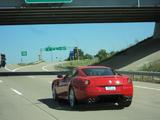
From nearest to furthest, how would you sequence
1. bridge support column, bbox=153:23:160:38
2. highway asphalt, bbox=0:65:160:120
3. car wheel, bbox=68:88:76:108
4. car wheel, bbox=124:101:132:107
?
highway asphalt, bbox=0:65:160:120, car wheel, bbox=124:101:132:107, car wheel, bbox=68:88:76:108, bridge support column, bbox=153:23:160:38

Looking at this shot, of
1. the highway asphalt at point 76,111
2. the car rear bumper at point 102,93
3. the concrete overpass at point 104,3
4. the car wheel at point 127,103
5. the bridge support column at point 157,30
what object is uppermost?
the concrete overpass at point 104,3

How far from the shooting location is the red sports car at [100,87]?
15.0m

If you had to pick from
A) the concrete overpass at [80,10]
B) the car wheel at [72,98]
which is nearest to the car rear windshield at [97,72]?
the car wheel at [72,98]

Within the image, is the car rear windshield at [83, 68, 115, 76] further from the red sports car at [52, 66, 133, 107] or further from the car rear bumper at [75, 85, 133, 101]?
the car rear bumper at [75, 85, 133, 101]

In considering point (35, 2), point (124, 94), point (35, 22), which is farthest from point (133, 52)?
point (124, 94)

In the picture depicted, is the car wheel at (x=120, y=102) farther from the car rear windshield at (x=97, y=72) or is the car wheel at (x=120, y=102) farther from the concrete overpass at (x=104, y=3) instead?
the concrete overpass at (x=104, y=3)

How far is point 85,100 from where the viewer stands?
597 inches

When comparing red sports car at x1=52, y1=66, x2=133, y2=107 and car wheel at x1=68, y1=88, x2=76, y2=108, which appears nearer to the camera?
red sports car at x1=52, y1=66, x2=133, y2=107

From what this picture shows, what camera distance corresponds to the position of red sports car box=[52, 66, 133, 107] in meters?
15.0

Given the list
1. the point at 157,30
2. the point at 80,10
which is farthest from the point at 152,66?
the point at 157,30

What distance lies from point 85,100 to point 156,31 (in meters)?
46.2

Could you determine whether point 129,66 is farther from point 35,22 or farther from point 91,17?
point 35,22

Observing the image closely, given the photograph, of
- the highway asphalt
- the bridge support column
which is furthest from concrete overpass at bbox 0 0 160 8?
the highway asphalt

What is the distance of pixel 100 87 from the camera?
15047 millimetres
